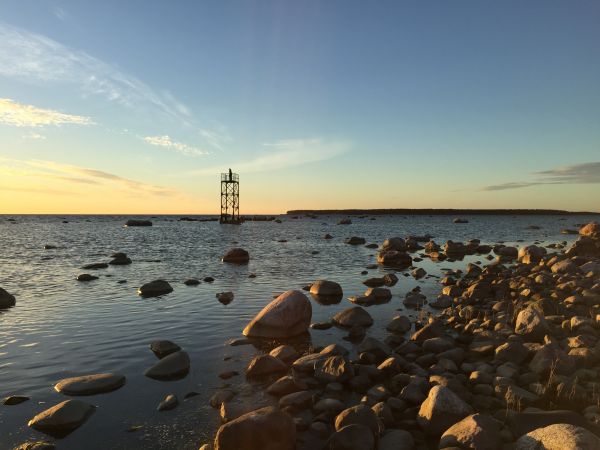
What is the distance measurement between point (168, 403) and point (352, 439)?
386 cm

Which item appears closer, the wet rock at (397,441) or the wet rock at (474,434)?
the wet rock at (474,434)

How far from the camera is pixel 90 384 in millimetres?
8648

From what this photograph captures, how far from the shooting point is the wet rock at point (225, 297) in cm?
1753

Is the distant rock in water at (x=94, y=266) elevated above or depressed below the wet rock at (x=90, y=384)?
above

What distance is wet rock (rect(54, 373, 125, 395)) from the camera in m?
8.51

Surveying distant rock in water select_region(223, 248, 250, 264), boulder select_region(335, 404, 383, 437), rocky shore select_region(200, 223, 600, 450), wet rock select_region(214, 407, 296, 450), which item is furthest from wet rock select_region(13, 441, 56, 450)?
distant rock in water select_region(223, 248, 250, 264)

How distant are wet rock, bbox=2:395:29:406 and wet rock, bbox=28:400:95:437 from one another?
1087 mm

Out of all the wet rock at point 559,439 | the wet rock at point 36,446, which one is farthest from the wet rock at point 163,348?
the wet rock at point 559,439

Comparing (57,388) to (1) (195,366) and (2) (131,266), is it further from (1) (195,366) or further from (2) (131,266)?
(2) (131,266)

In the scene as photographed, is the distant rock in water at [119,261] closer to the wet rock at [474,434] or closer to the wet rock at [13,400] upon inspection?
the wet rock at [13,400]

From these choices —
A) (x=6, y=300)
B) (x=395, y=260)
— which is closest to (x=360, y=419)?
(x=6, y=300)

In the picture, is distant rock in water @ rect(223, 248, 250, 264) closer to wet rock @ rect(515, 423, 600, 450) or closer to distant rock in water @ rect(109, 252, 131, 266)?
distant rock in water @ rect(109, 252, 131, 266)

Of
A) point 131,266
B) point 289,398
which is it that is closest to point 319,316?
point 289,398

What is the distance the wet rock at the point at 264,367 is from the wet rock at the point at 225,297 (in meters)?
7.99
